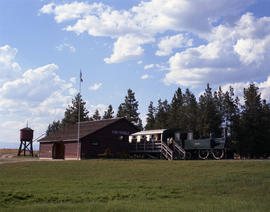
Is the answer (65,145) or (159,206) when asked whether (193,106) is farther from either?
(159,206)

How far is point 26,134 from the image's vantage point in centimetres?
6006

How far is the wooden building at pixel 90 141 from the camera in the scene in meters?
41.2

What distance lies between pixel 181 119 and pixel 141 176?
46224 mm

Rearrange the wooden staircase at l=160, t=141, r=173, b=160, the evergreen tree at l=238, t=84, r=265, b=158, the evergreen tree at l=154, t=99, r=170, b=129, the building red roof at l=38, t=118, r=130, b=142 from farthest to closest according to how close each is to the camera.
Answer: the evergreen tree at l=154, t=99, r=170, b=129, the evergreen tree at l=238, t=84, r=265, b=158, the building red roof at l=38, t=118, r=130, b=142, the wooden staircase at l=160, t=141, r=173, b=160

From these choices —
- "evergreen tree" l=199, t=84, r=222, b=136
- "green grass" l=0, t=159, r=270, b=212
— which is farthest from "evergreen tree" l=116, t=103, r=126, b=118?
"green grass" l=0, t=159, r=270, b=212

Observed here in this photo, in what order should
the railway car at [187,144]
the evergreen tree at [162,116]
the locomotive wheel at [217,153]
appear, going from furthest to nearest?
the evergreen tree at [162,116]
the locomotive wheel at [217,153]
the railway car at [187,144]

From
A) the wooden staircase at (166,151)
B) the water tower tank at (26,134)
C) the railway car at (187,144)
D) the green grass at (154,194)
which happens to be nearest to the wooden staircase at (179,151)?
the railway car at (187,144)

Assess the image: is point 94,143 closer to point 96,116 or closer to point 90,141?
point 90,141

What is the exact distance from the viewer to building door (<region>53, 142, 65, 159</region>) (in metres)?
46.3

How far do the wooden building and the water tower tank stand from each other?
12.6 meters

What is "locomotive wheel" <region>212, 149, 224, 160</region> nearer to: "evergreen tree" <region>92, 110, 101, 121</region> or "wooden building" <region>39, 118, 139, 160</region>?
"wooden building" <region>39, 118, 139, 160</region>

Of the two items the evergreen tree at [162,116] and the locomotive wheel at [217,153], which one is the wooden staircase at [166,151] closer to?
the locomotive wheel at [217,153]

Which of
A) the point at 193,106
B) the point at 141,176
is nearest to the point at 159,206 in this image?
the point at 141,176

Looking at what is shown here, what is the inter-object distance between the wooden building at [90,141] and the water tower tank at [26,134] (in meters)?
12.6
